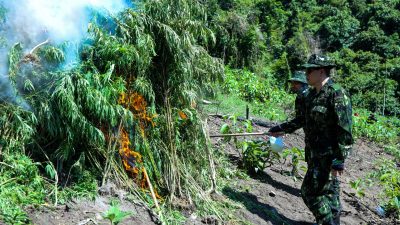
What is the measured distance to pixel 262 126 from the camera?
8227 millimetres

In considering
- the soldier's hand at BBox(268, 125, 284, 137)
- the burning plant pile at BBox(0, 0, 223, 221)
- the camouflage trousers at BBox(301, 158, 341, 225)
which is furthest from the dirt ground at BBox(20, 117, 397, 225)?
the soldier's hand at BBox(268, 125, 284, 137)

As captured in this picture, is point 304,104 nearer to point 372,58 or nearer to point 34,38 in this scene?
point 34,38

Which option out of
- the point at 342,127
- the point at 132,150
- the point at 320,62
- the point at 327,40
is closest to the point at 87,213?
the point at 132,150

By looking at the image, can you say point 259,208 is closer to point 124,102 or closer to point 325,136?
point 325,136

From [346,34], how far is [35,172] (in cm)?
2813

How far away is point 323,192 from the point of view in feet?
12.8

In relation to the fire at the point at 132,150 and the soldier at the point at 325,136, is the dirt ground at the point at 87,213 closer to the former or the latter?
the fire at the point at 132,150

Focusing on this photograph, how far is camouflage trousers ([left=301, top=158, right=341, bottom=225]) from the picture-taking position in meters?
3.83

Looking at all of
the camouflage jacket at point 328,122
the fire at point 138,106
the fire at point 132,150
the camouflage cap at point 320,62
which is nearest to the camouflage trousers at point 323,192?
the camouflage jacket at point 328,122

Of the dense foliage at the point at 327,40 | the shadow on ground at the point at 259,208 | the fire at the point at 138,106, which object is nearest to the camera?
the fire at the point at 138,106

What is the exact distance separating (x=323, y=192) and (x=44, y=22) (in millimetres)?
2865

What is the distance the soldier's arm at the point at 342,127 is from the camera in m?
3.63

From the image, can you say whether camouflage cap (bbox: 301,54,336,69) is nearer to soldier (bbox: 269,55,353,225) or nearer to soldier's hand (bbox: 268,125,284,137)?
soldier (bbox: 269,55,353,225)

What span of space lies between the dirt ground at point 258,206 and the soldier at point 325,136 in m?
0.48
